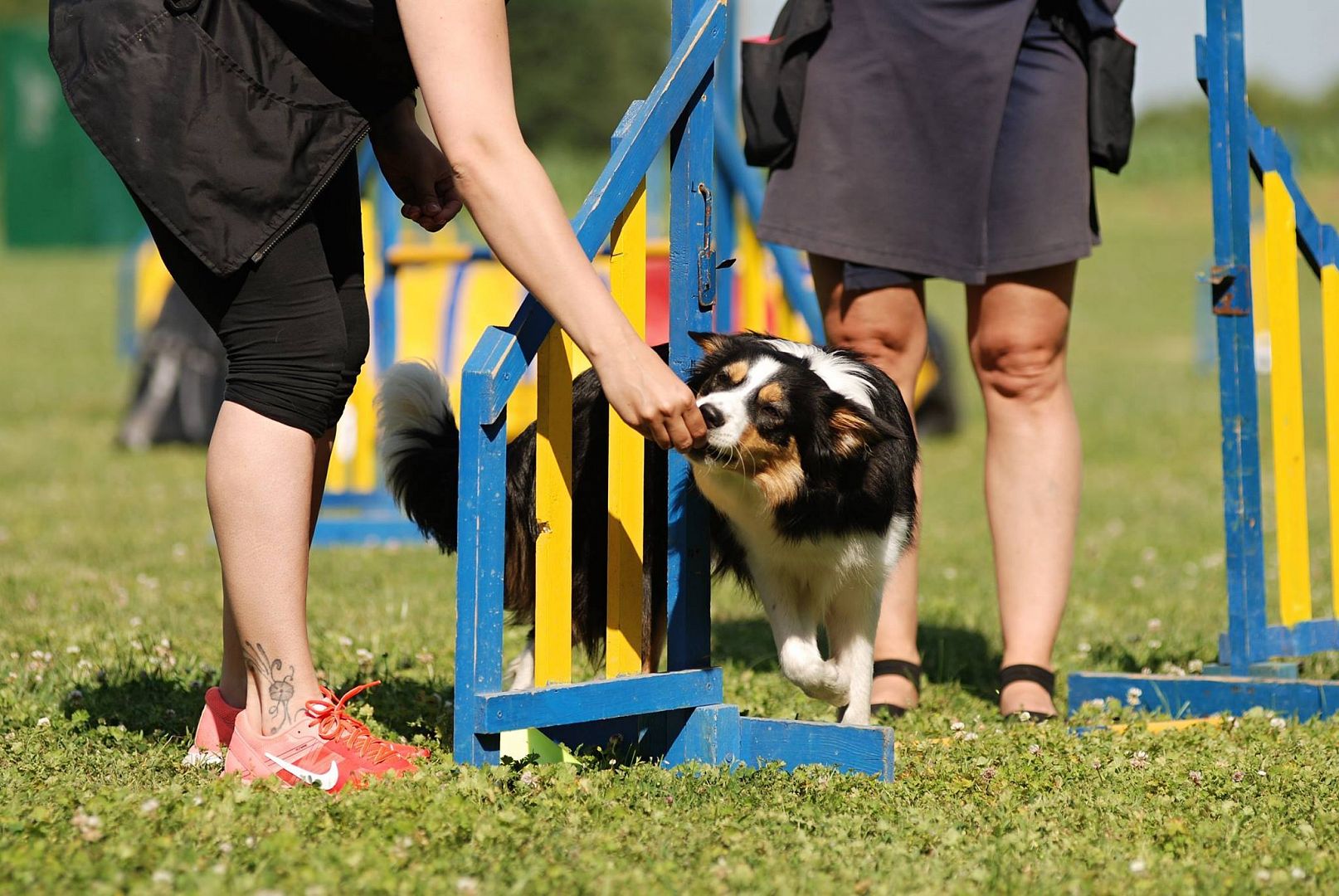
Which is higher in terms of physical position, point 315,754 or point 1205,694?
point 315,754

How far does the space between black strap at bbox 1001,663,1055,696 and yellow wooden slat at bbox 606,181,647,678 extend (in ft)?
4.03

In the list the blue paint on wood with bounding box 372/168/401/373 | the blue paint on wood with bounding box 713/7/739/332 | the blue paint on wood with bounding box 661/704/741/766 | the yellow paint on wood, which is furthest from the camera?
the blue paint on wood with bounding box 372/168/401/373

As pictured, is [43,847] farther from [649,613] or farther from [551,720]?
[649,613]

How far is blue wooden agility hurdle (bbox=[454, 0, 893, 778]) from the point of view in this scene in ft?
8.92

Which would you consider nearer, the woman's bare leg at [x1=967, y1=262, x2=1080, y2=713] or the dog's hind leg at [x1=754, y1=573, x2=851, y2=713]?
the dog's hind leg at [x1=754, y1=573, x2=851, y2=713]

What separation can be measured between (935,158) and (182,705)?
2.35m

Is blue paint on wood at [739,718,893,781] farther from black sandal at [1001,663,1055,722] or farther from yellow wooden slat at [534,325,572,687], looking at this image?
black sandal at [1001,663,1055,722]

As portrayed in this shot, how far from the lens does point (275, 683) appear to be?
281 centimetres

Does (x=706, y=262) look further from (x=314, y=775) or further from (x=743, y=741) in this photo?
(x=314, y=775)

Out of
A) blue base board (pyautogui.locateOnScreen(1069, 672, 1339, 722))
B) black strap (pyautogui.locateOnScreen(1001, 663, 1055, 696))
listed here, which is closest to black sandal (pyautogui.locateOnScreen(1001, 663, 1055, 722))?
black strap (pyautogui.locateOnScreen(1001, 663, 1055, 696))

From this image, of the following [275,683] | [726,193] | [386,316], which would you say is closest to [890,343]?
[275,683]

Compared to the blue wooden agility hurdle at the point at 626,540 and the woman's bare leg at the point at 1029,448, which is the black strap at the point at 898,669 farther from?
the blue wooden agility hurdle at the point at 626,540

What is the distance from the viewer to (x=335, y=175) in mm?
2818

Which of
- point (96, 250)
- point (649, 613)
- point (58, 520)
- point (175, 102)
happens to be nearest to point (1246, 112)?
point (649, 613)
